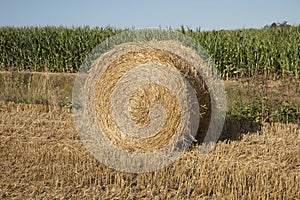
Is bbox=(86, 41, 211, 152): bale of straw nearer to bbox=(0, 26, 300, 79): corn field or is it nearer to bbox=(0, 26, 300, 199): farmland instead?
bbox=(0, 26, 300, 199): farmland

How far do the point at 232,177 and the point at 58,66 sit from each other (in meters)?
13.2

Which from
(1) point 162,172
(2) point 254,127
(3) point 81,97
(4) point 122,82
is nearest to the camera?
(1) point 162,172

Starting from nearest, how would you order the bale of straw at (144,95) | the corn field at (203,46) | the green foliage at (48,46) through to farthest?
the bale of straw at (144,95) < the corn field at (203,46) < the green foliage at (48,46)

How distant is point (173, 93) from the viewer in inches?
218

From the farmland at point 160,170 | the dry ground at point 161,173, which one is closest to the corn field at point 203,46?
the farmland at point 160,170

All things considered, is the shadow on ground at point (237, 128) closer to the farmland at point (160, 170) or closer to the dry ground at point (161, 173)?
the farmland at point (160, 170)

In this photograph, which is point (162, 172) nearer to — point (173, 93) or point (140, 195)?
point (140, 195)

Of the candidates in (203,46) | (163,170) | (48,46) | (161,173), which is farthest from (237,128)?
(48,46)

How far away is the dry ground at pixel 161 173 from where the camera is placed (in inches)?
171

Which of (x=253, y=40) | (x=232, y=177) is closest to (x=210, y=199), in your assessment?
(x=232, y=177)

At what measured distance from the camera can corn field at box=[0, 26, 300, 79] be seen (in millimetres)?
13281

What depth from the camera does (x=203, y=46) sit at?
1413 cm

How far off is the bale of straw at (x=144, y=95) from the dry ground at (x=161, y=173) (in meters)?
0.45

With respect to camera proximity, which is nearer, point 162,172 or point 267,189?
point 267,189
